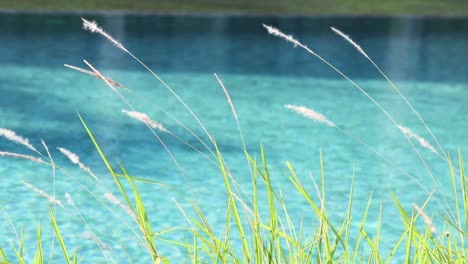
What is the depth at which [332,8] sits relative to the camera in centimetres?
1429

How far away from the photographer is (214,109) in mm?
6980

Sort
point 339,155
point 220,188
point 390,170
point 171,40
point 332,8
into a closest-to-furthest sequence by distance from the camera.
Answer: point 220,188
point 390,170
point 339,155
point 171,40
point 332,8

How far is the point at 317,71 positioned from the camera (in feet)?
30.0

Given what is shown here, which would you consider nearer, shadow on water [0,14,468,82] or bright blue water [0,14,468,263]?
bright blue water [0,14,468,263]

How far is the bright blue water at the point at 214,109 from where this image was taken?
14.5 ft

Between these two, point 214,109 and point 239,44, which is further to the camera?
point 239,44

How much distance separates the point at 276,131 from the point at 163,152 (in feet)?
3.25

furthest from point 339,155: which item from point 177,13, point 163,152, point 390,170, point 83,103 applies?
point 177,13

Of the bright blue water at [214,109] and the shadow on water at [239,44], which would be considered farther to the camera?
the shadow on water at [239,44]

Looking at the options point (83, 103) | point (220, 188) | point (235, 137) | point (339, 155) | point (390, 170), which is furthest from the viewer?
point (83, 103)

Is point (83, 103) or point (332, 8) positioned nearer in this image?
point (83, 103)

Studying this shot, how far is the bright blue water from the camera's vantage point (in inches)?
175

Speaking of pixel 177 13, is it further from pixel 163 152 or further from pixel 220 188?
pixel 220 188

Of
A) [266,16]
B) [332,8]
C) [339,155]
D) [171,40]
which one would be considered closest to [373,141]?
[339,155]
